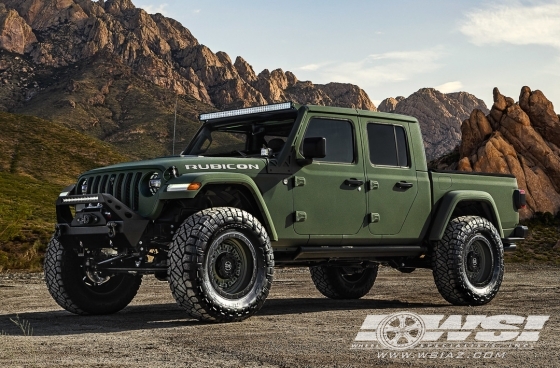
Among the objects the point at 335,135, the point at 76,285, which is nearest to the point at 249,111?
the point at 335,135

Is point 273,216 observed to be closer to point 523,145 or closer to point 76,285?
point 76,285

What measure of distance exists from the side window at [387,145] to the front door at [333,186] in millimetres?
286

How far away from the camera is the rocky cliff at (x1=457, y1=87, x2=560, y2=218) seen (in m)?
51.0

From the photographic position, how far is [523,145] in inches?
2124

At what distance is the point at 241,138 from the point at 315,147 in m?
1.62

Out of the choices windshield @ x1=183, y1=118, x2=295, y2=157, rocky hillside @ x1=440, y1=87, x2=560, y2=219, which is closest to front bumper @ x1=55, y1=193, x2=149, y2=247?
windshield @ x1=183, y1=118, x2=295, y2=157

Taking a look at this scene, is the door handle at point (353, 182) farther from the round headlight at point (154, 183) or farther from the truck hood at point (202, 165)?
the round headlight at point (154, 183)

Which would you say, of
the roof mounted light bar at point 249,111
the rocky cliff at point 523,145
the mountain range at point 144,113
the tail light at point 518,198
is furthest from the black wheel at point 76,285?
the rocky cliff at point 523,145

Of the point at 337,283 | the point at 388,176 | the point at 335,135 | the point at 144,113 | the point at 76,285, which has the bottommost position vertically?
the point at 337,283

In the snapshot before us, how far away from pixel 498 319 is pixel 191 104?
490ft

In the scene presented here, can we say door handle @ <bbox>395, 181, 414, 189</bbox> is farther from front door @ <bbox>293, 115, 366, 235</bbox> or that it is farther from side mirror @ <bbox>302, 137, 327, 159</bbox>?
side mirror @ <bbox>302, 137, 327, 159</bbox>

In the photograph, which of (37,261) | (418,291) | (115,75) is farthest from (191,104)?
(418,291)

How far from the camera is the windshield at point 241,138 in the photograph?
8352 millimetres

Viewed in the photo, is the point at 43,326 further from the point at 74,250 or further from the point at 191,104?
the point at 191,104
